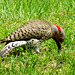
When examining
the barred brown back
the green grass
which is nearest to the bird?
the barred brown back

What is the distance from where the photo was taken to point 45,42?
5734 mm

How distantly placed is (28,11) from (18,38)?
106 inches

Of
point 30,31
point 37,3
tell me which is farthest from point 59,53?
point 37,3

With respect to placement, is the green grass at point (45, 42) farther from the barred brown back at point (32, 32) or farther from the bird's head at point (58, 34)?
the barred brown back at point (32, 32)

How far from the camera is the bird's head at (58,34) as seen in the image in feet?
17.9

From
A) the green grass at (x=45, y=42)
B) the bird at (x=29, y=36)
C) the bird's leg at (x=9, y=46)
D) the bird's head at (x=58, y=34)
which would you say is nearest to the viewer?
the green grass at (x=45, y=42)

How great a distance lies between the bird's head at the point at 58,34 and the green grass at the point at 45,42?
0.56ft

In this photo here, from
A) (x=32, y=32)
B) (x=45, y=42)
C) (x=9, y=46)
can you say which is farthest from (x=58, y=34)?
(x=9, y=46)

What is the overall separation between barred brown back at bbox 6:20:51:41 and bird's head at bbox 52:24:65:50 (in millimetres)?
285

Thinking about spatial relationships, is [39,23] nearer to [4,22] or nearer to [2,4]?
[4,22]

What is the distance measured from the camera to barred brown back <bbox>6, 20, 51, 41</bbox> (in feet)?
15.7

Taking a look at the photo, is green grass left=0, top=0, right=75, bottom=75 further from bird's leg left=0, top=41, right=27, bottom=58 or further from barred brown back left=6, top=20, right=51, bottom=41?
barred brown back left=6, top=20, right=51, bottom=41

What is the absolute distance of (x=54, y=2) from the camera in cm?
812

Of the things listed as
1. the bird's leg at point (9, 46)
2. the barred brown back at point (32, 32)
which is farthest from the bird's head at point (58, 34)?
the bird's leg at point (9, 46)
